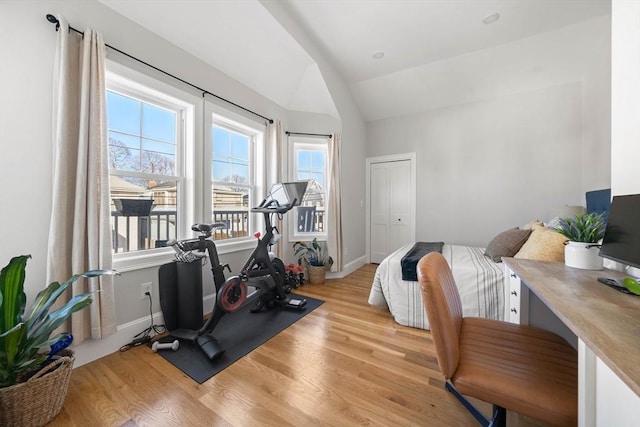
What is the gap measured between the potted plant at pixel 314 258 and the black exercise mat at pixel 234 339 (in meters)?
0.69

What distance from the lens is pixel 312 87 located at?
3.33 metres

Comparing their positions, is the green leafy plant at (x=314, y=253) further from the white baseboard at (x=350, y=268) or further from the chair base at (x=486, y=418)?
the chair base at (x=486, y=418)

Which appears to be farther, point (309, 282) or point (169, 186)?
point (309, 282)

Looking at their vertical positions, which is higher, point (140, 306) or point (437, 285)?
point (437, 285)

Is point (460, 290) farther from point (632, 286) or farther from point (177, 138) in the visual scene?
point (177, 138)

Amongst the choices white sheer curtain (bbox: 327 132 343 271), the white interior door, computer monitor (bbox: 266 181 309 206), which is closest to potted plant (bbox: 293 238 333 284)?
white sheer curtain (bbox: 327 132 343 271)

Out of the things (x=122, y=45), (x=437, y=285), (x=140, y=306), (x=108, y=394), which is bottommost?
(x=108, y=394)

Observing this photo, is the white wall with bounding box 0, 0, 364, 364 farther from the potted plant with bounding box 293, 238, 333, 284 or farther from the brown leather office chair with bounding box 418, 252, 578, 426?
the brown leather office chair with bounding box 418, 252, 578, 426

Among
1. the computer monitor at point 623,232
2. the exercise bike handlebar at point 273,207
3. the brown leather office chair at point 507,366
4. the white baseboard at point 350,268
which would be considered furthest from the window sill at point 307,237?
the computer monitor at point 623,232

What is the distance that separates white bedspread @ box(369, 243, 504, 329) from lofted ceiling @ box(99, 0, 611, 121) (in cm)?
266

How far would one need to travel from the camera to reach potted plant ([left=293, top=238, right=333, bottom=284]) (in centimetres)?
334

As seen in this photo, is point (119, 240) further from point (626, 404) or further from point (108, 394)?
point (626, 404)

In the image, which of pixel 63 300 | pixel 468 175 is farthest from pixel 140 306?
pixel 468 175

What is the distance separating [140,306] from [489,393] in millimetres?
2437
